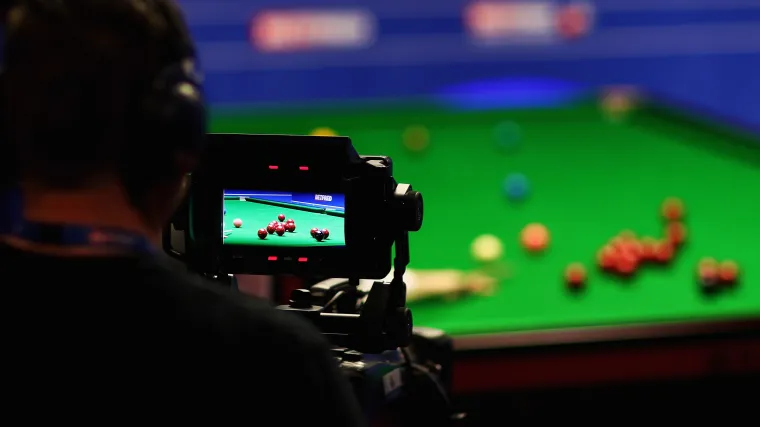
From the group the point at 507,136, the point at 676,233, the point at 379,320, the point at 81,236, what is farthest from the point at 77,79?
the point at 676,233

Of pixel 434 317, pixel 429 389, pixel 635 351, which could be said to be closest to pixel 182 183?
pixel 429 389

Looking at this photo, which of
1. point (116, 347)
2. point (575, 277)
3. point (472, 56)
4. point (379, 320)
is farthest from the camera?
point (472, 56)

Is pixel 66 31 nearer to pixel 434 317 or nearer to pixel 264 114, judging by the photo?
pixel 434 317

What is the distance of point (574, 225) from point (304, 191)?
1.96 m

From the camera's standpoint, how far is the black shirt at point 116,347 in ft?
2.92

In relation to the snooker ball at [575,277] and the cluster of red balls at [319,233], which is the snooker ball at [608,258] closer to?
the snooker ball at [575,277]

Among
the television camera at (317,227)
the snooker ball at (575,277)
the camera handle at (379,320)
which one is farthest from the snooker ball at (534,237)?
the camera handle at (379,320)

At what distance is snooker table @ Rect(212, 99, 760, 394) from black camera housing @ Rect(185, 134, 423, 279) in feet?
5.35

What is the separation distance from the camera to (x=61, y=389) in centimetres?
89

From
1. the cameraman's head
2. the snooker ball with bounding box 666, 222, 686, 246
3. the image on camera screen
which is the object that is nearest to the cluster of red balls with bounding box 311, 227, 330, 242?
the image on camera screen

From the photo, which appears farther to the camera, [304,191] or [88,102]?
[304,191]

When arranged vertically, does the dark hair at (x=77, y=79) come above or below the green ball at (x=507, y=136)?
below

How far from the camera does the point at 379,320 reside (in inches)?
75.0

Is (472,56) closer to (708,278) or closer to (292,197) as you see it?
(708,278)
